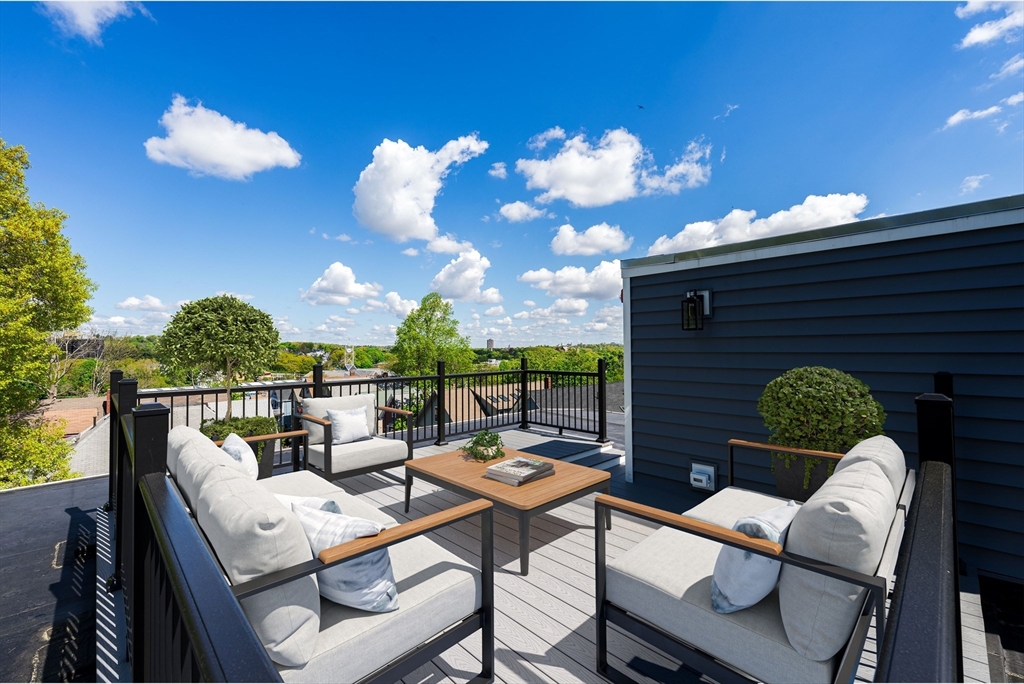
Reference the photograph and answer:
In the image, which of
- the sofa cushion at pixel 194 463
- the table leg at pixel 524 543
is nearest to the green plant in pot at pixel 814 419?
the table leg at pixel 524 543

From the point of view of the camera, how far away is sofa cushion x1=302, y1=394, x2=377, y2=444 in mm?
3934

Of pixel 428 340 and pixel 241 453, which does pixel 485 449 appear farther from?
pixel 428 340

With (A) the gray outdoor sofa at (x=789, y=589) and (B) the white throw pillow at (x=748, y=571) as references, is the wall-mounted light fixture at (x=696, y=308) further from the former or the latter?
(B) the white throw pillow at (x=748, y=571)

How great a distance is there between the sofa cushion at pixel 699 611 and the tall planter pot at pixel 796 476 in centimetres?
130

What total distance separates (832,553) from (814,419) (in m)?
1.89

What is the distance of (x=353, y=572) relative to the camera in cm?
141

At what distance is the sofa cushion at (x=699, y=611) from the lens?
1.30m

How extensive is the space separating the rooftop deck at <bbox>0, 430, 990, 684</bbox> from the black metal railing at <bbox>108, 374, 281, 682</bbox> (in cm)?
92

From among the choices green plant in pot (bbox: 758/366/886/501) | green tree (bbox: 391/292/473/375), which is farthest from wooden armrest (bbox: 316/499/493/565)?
green tree (bbox: 391/292/473/375)

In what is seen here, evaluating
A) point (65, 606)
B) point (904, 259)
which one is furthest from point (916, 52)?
point (65, 606)

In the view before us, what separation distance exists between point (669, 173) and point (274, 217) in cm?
1569

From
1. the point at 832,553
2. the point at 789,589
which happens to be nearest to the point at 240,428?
the point at 789,589

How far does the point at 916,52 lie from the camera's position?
4.46m

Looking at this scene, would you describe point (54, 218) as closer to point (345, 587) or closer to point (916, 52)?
point (345, 587)
